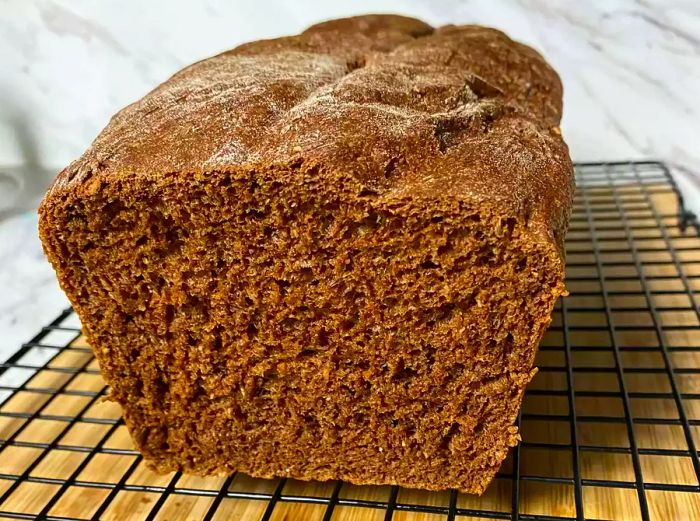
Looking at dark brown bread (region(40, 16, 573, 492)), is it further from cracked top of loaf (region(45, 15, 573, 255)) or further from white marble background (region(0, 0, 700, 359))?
white marble background (region(0, 0, 700, 359))

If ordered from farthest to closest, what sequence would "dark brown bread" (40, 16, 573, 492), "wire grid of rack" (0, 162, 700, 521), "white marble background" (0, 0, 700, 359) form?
1. "white marble background" (0, 0, 700, 359)
2. "wire grid of rack" (0, 162, 700, 521)
3. "dark brown bread" (40, 16, 573, 492)

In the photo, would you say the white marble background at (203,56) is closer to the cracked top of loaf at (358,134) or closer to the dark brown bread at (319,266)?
the cracked top of loaf at (358,134)

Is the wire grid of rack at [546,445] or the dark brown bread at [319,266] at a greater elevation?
the dark brown bread at [319,266]

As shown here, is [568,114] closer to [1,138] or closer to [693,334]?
[693,334]

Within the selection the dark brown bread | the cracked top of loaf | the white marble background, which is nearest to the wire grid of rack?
the dark brown bread

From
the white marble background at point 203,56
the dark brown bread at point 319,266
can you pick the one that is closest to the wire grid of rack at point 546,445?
the dark brown bread at point 319,266

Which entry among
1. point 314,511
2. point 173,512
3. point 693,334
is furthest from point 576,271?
point 173,512
